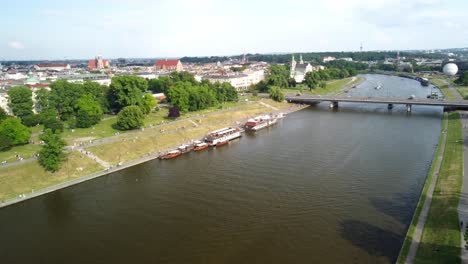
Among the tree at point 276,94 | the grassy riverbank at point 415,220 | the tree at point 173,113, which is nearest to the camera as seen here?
the grassy riverbank at point 415,220

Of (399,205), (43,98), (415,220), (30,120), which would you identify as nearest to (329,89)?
(43,98)

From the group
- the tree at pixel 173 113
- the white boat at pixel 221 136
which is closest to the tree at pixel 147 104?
the tree at pixel 173 113

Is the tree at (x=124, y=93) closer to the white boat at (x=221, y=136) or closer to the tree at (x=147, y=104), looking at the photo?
the tree at (x=147, y=104)

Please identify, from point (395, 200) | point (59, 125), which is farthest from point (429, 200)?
point (59, 125)

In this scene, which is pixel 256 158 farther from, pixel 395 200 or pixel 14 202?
pixel 14 202

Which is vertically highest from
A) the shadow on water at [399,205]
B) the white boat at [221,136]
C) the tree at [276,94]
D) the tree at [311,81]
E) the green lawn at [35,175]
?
the tree at [311,81]

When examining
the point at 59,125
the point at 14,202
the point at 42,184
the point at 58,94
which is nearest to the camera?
the point at 14,202

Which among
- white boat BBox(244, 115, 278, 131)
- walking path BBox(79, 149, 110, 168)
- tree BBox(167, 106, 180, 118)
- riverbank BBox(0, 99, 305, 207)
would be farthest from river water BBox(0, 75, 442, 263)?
tree BBox(167, 106, 180, 118)
